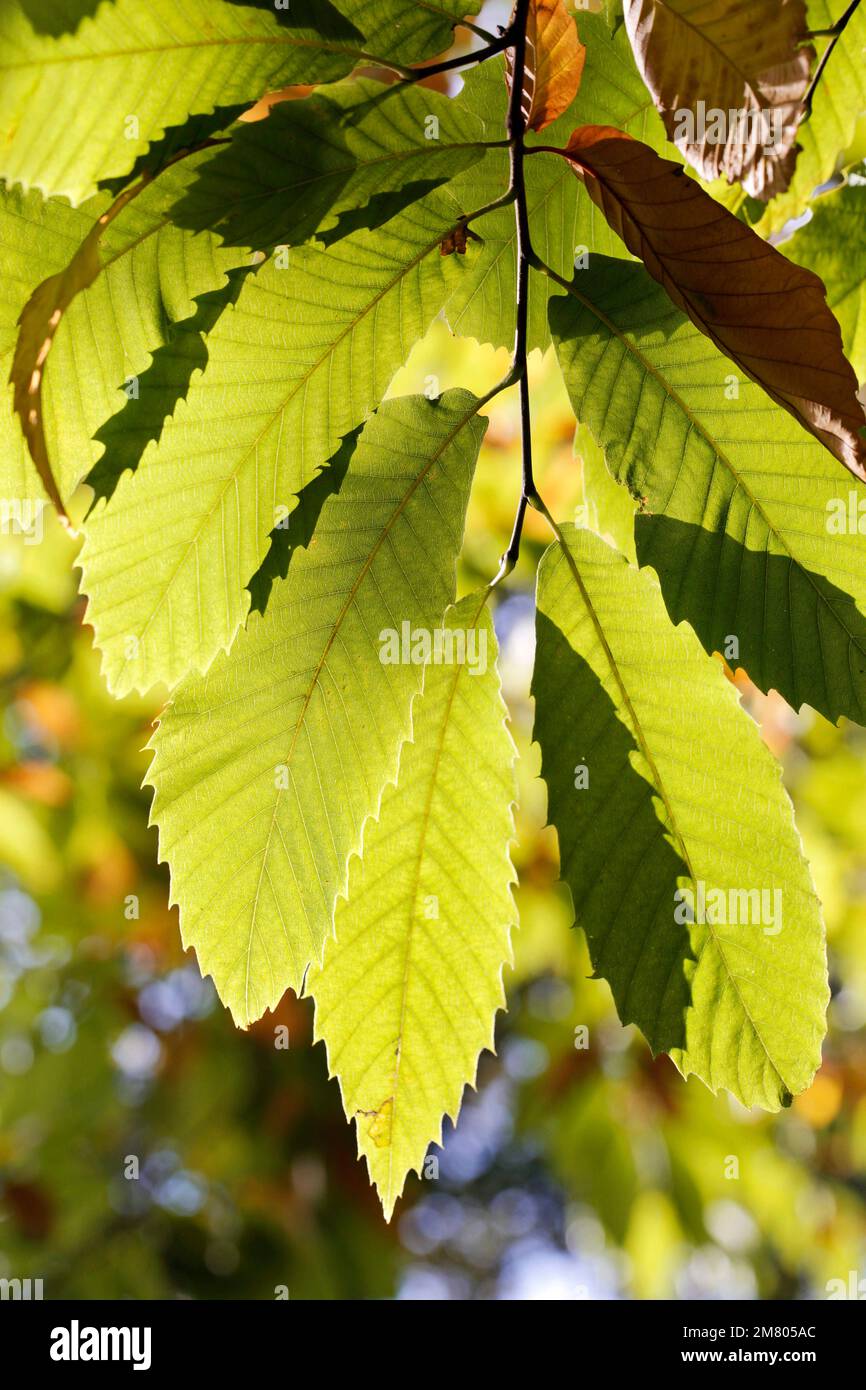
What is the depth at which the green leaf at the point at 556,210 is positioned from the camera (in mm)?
635

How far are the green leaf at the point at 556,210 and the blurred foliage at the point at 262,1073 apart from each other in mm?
1558

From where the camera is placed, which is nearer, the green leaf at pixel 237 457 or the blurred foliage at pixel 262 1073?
the green leaf at pixel 237 457

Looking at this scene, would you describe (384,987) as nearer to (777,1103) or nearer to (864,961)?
(777,1103)

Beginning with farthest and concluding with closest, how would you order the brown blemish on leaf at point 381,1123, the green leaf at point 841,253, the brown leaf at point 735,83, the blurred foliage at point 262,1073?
1. the blurred foliage at point 262,1073
2. the green leaf at point 841,253
3. the brown blemish on leaf at point 381,1123
4. the brown leaf at point 735,83

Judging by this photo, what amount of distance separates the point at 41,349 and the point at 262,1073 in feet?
10.3

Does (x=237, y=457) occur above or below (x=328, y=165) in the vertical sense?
below

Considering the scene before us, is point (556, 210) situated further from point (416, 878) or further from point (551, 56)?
point (416, 878)

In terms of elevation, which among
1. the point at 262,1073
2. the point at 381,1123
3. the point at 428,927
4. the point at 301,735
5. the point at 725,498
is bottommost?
the point at 262,1073

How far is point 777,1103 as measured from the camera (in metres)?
0.64

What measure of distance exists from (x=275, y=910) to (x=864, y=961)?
2.50 m

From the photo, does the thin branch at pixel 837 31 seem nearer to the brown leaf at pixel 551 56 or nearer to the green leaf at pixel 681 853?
the brown leaf at pixel 551 56

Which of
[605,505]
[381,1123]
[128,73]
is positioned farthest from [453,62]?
[381,1123]

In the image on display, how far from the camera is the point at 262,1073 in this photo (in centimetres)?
334

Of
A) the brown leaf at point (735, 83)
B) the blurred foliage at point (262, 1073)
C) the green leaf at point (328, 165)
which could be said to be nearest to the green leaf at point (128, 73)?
the green leaf at point (328, 165)
